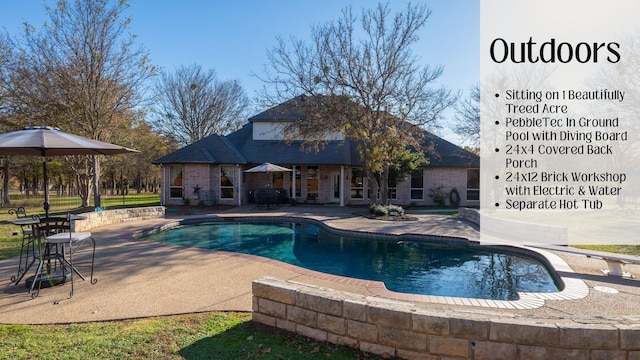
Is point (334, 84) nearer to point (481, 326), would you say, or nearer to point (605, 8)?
point (605, 8)

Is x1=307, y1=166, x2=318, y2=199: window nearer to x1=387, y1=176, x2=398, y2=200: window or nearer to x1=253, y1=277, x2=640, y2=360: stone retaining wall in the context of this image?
x1=387, y1=176, x2=398, y2=200: window

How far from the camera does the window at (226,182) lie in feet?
68.7

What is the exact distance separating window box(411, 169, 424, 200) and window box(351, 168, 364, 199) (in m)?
3.25

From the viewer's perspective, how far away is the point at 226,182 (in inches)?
829

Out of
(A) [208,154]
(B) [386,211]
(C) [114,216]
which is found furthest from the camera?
(A) [208,154]

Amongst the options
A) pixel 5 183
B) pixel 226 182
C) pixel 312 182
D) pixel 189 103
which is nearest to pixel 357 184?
pixel 312 182

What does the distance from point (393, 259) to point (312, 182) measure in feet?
44.5

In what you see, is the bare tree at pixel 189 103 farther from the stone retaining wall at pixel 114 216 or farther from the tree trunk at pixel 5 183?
the stone retaining wall at pixel 114 216

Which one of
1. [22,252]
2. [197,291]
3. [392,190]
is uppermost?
[392,190]

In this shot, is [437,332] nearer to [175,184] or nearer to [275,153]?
[275,153]

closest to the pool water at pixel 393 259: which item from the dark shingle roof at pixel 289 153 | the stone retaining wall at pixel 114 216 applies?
the stone retaining wall at pixel 114 216

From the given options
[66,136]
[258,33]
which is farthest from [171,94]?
[66,136]

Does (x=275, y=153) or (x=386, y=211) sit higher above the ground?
(x=275, y=153)

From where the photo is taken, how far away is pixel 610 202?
2789cm
